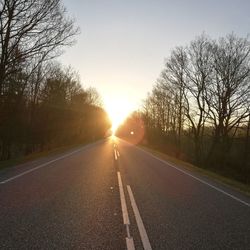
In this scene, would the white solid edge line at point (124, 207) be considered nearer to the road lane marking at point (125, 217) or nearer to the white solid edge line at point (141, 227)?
the road lane marking at point (125, 217)

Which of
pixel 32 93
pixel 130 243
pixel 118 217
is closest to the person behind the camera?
pixel 130 243

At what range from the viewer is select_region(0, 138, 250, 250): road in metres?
5.54

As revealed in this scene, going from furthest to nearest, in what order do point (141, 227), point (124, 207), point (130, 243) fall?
1. point (124, 207)
2. point (141, 227)
3. point (130, 243)

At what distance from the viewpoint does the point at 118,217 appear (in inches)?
286

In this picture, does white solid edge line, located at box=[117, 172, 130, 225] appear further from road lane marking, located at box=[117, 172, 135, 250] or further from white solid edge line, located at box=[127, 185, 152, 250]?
white solid edge line, located at box=[127, 185, 152, 250]

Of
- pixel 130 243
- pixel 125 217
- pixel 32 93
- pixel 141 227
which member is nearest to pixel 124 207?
Result: pixel 125 217

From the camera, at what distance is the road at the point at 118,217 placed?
5535mm

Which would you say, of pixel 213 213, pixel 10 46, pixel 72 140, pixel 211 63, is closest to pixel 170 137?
pixel 72 140

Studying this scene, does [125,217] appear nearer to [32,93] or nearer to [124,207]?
[124,207]

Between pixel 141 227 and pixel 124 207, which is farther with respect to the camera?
pixel 124 207

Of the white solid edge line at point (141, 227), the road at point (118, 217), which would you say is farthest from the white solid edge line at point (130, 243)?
the white solid edge line at point (141, 227)

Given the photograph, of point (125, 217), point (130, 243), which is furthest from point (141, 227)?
point (130, 243)

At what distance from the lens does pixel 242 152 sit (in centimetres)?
3969

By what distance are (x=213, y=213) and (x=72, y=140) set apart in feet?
172
